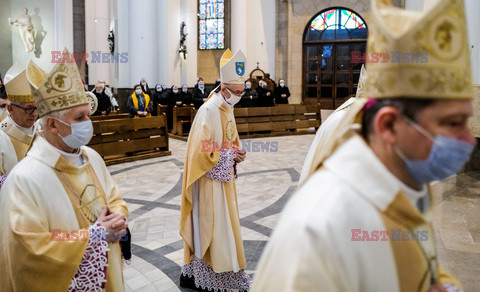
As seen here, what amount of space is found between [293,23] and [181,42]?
5328 mm

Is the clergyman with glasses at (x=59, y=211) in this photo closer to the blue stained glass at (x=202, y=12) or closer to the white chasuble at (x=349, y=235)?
the white chasuble at (x=349, y=235)

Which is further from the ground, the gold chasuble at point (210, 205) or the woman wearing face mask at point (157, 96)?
the woman wearing face mask at point (157, 96)

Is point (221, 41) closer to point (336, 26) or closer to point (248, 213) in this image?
point (336, 26)

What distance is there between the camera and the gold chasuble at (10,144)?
3.69 m

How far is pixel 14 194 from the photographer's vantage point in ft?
7.47

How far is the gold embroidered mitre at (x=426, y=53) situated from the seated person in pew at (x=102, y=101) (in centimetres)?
1163

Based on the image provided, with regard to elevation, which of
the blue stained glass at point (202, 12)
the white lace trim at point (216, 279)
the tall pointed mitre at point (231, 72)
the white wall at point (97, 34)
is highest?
the blue stained glass at point (202, 12)

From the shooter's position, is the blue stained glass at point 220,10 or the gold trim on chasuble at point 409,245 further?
the blue stained glass at point 220,10

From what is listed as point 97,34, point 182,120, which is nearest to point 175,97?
point 182,120

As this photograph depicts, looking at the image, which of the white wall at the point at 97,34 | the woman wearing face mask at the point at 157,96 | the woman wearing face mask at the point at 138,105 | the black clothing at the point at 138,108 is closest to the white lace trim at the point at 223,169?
the woman wearing face mask at the point at 138,105

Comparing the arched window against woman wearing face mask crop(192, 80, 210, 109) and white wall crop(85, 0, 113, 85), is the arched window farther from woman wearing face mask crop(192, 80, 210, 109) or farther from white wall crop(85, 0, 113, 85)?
white wall crop(85, 0, 113, 85)

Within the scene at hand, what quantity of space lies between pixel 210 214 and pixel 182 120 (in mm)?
10064

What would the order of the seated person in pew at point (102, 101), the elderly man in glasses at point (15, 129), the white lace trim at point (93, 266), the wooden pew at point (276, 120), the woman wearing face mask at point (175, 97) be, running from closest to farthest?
the white lace trim at point (93, 266)
the elderly man in glasses at point (15, 129)
the seated person in pew at point (102, 101)
the wooden pew at point (276, 120)
the woman wearing face mask at point (175, 97)

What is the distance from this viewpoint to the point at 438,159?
117 cm
